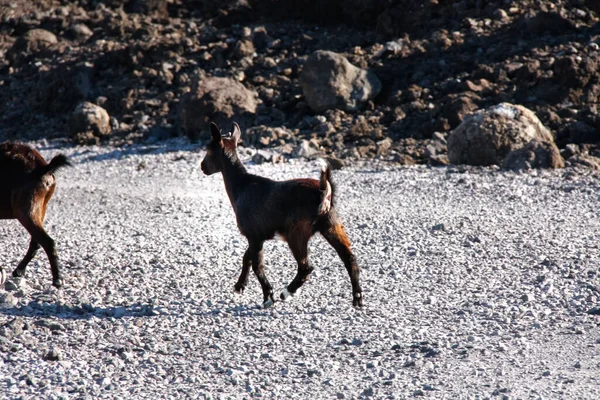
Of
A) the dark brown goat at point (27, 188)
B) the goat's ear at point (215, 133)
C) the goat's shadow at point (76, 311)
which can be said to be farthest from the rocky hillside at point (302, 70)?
the goat's shadow at point (76, 311)

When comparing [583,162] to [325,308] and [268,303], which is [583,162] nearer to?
[325,308]

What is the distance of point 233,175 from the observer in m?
8.20

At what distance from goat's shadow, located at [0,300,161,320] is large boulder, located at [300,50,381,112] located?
37.6ft

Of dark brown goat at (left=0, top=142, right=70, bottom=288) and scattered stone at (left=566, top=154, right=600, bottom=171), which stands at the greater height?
dark brown goat at (left=0, top=142, right=70, bottom=288)

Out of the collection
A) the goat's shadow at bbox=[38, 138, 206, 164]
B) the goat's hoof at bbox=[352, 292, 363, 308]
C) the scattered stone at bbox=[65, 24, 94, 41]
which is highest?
the scattered stone at bbox=[65, 24, 94, 41]

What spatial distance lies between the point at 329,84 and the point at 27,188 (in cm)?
1128

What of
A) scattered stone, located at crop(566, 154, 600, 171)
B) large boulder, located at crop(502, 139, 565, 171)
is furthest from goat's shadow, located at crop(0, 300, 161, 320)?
scattered stone, located at crop(566, 154, 600, 171)

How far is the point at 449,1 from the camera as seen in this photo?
22734mm

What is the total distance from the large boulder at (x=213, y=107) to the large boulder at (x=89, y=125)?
203 cm

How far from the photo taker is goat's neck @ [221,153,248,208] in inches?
317

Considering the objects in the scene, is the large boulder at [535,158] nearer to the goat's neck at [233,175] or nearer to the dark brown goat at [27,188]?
the goat's neck at [233,175]

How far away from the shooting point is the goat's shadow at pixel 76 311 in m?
7.54

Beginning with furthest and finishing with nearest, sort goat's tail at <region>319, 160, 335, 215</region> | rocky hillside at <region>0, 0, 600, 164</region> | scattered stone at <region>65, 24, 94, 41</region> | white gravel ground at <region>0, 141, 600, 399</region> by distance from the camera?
scattered stone at <region>65, 24, 94, 41</region> < rocky hillside at <region>0, 0, 600, 164</region> < goat's tail at <region>319, 160, 335, 215</region> < white gravel ground at <region>0, 141, 600, 399</region>

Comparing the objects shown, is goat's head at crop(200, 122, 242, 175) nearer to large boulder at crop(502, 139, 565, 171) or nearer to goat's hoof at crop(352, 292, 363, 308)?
goat's hoof at crop(352, 292, 363, 308)
